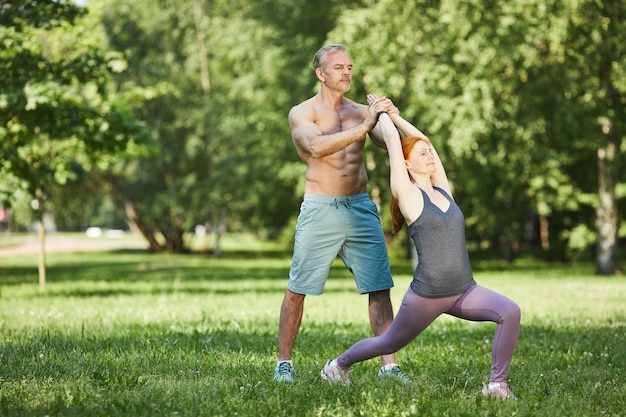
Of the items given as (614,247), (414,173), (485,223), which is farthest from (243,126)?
(414,173)

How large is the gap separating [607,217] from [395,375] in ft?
61.8

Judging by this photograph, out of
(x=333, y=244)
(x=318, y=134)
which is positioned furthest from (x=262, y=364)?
(x=318, y=134)

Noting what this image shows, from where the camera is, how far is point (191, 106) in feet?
128

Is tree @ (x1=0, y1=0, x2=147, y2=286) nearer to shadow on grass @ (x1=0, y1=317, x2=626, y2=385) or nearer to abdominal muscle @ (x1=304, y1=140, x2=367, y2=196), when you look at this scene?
shadow on grass @ (x1=0, y1=317, x2=626, y2=385)

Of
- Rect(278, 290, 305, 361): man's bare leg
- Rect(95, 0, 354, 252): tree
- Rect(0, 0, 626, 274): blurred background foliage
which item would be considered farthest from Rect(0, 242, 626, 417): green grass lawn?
Rect(95, 0, 354, 252): tree

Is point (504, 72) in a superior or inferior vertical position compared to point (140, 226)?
superior

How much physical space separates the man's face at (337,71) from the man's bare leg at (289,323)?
1.52m

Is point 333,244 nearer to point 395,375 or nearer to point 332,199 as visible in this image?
point 332,199

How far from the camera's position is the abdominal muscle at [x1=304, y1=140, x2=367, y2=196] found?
5.92 meters

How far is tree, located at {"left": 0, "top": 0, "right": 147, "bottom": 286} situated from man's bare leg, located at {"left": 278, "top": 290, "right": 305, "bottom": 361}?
25.3 feet

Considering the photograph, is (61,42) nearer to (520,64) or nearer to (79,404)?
(520,64)

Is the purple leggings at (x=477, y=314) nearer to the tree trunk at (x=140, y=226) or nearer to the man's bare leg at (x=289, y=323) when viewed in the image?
the man's bare leg at (x=289, y=323)

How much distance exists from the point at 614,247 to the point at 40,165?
15.4 metres

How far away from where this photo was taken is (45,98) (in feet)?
40.4
